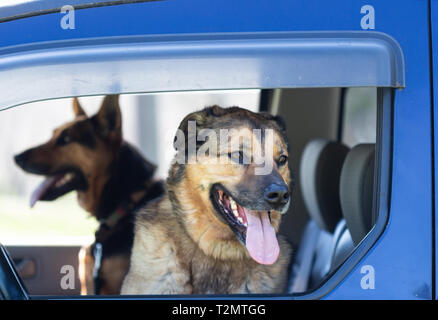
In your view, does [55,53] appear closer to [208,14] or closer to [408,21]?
[208,14]

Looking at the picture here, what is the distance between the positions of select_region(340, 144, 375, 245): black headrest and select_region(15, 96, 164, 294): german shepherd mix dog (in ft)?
4.40

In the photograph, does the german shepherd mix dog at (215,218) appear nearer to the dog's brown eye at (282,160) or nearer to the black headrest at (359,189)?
the dog's brown eye at (282,160)

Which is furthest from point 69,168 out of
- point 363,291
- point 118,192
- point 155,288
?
point 363,291

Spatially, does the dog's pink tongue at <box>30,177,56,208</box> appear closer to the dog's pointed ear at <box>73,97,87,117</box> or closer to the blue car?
the dog's pointed ear at <box>73,97,87,117</box>

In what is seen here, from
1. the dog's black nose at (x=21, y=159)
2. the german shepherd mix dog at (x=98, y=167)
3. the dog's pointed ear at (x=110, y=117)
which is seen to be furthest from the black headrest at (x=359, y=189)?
the dog's black nose at (x=21, y=159)

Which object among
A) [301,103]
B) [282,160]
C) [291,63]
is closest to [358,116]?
[301,103]

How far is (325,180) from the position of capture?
2590mm

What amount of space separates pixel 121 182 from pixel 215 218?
112cm

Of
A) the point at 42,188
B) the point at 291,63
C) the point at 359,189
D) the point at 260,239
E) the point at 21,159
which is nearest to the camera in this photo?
the point at 291,63

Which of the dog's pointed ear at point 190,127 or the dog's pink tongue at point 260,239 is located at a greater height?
the dog's pointed ear at point 190,127

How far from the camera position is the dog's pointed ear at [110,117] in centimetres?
314

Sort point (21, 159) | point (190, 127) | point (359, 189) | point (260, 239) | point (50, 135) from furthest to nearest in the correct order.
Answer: point (50, 135) < point (21, 159) < point (190, 127) < point (260, 239) < point (359, 189)

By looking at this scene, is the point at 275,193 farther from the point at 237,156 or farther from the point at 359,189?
the point at 359,189

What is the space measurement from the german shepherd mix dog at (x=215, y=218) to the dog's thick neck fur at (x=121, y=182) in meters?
0.76
